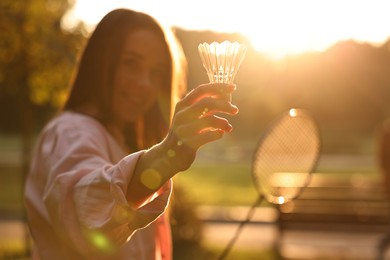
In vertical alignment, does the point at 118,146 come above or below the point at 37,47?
below

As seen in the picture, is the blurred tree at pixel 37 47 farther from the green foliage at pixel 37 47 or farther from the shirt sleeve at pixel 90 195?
the shirt sleeve at pixel 90 195

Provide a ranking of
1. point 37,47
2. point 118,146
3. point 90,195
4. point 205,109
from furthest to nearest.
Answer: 1. point 37,47
2. point 118,146
3. point 90,195
4. point 205,109

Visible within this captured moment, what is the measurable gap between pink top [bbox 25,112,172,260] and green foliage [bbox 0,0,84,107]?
9.59 m

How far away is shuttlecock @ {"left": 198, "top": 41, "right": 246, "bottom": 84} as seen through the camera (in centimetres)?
195

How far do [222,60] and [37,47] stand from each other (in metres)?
10.7

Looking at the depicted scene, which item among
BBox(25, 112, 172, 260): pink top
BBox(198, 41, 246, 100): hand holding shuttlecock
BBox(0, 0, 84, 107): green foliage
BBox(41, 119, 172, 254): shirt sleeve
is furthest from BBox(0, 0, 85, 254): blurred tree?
BBox(198, 41, 246, 100): hand holding shuttlecock

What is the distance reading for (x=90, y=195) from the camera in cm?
226

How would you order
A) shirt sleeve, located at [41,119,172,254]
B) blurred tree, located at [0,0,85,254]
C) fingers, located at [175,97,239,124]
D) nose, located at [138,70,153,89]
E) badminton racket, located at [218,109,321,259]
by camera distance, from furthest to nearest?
blurred tree, located at [0,0,85,254] → badminton racket, located at [218,109,321,259] → nose, located at [138,70,153,89] → shirt sleeve, located at [41,119,172,254] → fingers, located at [175,97,239,124]

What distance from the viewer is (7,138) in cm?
6431

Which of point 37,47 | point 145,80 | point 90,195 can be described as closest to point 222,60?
point 90,195

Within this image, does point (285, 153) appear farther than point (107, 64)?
Yes

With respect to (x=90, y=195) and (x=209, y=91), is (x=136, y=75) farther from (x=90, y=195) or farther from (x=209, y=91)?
(x=209, y=91)

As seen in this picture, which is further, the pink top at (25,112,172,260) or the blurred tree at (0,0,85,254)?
the blurred tree at (0,0,85,254)

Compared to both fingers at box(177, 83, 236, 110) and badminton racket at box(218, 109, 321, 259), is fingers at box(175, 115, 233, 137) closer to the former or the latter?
fingers at box(177, 83, 236, 110)
